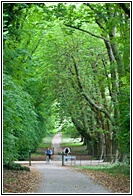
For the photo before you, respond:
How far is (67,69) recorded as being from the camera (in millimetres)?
31219

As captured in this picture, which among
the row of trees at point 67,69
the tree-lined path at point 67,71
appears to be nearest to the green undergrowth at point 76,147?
the row of trees at point 67,69

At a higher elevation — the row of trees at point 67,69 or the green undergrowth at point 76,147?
the row of trees at point 67,69

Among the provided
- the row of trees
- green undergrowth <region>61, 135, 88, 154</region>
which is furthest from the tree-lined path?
green undergrowth <region>61, 135, 88, 154</region>

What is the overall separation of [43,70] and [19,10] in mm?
18419

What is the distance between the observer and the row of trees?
46.4 ft

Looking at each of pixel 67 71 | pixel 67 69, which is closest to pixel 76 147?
pixel 67 71

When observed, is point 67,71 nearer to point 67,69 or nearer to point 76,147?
point 67,69

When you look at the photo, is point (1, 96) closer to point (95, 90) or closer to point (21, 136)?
point (21, 136)

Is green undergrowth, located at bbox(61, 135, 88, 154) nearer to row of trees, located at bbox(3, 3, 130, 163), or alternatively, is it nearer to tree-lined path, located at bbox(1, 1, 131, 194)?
row of trees, located at bbox(3, 3, 130, 163)

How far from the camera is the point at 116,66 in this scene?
827 inches

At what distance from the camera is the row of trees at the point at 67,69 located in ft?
46.4


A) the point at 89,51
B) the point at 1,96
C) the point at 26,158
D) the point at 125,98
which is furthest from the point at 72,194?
the point at 26,158

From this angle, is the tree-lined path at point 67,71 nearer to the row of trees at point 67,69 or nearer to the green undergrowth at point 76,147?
the row of trees at point 67,69

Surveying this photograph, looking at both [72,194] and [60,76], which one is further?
[60,76]
